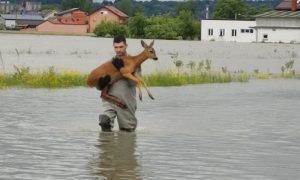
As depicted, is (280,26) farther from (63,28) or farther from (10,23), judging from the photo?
(10,23)

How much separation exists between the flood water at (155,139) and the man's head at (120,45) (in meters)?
1.24

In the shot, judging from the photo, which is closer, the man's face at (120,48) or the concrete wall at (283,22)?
the man's face at (120,48)

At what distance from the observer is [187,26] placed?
463ft

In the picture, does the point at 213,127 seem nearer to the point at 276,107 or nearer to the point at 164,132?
the point at 164,132

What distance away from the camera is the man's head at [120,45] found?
13652 mm

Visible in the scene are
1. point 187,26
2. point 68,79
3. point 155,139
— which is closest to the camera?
point 155,139

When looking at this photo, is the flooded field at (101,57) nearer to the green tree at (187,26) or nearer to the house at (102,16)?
the green tree at (187,26)

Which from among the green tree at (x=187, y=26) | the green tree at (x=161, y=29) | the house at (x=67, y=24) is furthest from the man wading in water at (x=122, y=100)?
the house at (x=67, y=24)

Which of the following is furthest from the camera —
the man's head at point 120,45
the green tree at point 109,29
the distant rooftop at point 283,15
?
the green tree at point 109,29

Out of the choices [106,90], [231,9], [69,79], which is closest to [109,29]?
[231,9]

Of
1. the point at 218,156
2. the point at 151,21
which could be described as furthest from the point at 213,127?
the point at 151,21

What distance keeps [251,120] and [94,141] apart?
5345mm

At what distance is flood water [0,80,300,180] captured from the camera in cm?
1093

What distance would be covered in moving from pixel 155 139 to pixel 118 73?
1.21m
